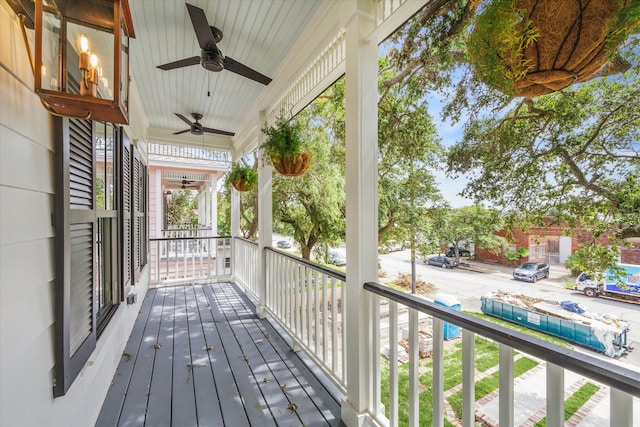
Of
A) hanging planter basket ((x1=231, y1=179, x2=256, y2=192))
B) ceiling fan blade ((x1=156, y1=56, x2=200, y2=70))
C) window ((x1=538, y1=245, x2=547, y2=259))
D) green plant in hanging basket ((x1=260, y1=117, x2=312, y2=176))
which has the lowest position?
window ((x1=538, y1=245, x2=547, y2=259))

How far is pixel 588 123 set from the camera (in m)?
1.02

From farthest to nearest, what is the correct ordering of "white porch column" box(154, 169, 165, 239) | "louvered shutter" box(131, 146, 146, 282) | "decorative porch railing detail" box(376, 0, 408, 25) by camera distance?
"white porch column" box(154, 169, 165, 239), "louvered shutter" box(131, 146, 146, 282), "decorative porch railing detail" box(376, 0, 408, 25)

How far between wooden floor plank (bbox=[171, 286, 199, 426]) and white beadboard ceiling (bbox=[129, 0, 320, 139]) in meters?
2.89

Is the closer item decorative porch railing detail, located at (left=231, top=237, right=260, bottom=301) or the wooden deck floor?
the wooden deck floor

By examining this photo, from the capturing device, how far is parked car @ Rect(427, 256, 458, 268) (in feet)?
4.78

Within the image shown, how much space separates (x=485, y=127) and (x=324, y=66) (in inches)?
60.3

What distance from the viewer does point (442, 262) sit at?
5.05 ft

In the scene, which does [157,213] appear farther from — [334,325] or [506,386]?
[506,386]

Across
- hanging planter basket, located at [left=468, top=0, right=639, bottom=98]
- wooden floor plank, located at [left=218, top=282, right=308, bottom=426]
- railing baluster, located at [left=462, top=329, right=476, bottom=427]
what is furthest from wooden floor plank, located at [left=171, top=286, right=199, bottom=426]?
hanging planter basket, located at [left=468, top=0, right=639, bottom=98]

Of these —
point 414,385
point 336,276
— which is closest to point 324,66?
point 336,276

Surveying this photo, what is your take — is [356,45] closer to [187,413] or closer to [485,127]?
[485,127]

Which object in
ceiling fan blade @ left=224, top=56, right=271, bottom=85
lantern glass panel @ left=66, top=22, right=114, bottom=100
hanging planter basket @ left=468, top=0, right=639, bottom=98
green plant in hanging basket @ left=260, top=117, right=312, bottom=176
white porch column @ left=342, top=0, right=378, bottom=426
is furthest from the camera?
green plant in hanging basket @ left=260, top=117, right=312, bottom=176

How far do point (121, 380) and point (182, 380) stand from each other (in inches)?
19.9

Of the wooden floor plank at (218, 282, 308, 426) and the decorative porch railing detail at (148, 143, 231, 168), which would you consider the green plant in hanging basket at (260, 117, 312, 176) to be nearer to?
the wooden floor plank at (218, 282, 308, 426)
